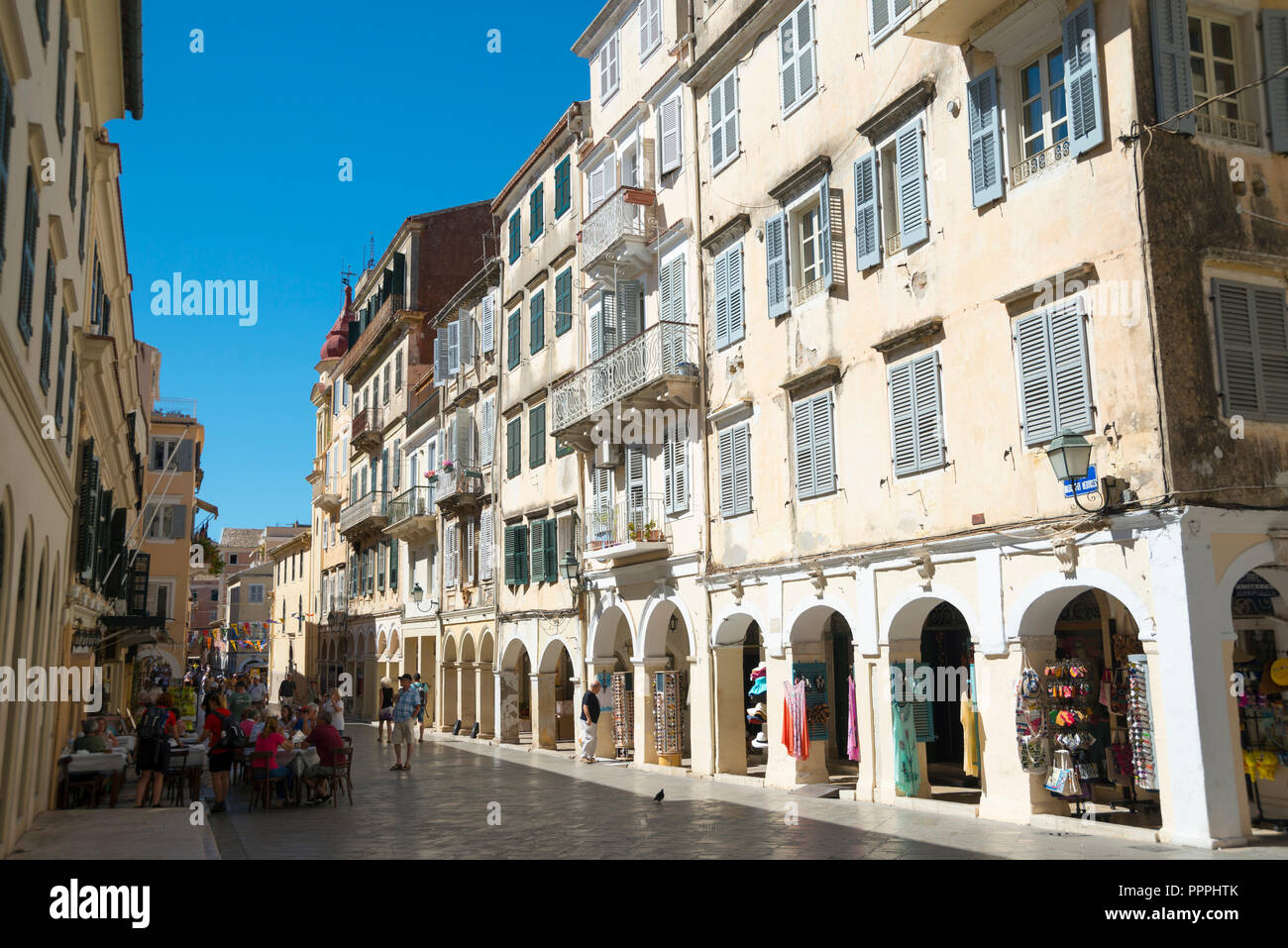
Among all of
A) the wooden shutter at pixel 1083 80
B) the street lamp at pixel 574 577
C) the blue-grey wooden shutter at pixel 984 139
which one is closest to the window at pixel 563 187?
the street lamp at pixel 574 577

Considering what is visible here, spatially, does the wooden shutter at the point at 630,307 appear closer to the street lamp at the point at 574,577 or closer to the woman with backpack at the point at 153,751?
the street lamp at the point at 574,577

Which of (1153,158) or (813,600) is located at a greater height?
(1153,158)

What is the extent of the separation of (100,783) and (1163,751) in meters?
15.7

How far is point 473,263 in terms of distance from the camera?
145 ft

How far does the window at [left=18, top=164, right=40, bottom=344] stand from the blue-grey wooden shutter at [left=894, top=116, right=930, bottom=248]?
11.1 m

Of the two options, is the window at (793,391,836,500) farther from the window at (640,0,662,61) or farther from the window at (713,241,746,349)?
the window at (640,0,662,61)

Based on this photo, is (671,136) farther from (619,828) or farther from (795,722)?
(619,828)

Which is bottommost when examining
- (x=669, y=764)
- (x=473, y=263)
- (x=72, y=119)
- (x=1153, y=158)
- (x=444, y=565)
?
(x=669, y=764)

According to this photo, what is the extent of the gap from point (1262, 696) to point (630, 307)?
50.6 feet

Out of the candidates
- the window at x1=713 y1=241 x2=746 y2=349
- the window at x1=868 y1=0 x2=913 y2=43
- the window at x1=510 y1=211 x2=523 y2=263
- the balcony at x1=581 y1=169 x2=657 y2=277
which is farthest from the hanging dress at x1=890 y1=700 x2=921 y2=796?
the window at x1=510 y1=211 x2=523 y2=263

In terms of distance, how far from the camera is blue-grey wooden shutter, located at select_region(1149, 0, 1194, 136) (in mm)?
12906

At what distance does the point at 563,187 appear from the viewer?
96.8ft
